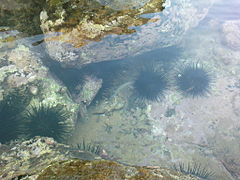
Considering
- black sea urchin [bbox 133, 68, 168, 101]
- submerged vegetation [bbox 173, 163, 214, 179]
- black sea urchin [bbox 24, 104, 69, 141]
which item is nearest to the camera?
black sea urchin [bbox 24, 104, 69, 141]

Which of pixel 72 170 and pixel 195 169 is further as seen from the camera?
pixel 195 169

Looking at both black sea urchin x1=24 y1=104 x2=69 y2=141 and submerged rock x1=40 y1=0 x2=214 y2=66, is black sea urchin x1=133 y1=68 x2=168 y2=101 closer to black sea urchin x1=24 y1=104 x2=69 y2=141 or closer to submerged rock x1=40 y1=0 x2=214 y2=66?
submerged rock x1=40 y1=0 x2=214 y2=66

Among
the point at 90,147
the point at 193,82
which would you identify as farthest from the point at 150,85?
the point at 90,147

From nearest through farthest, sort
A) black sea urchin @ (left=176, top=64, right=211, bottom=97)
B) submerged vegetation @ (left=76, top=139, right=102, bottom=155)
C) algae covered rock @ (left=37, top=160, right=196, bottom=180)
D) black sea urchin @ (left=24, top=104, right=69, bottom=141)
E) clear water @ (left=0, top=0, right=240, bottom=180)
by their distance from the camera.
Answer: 1. algae covered rock @ (left=37, top=160, right=196, bottom=180)
2. black sea urchin @ (left=24, top=104, right=69, bottom=141)
3. submerged vegetation @ (left=76, top=139, right=102, bottom=155)
4. clear water @ (left=0, top=0, right=240, bottom=180)
5. black sea urchin @ (left=176, top=64, right=211, bottom=97)

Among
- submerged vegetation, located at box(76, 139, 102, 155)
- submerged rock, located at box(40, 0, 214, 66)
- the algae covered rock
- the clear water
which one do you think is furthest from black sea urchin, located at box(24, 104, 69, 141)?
the algae covered rock

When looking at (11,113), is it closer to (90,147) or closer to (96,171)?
(90,147)

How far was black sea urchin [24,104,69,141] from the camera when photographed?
3.53 m

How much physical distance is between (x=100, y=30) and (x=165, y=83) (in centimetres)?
227

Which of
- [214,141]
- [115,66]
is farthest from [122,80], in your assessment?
[214,141]

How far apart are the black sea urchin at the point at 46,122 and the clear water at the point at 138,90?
11 centimetres

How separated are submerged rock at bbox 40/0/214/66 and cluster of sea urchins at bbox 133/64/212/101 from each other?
31.5 inches

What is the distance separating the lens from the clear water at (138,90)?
4.07 meters

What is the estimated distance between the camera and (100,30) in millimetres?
4289

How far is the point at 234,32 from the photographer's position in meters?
7.59
